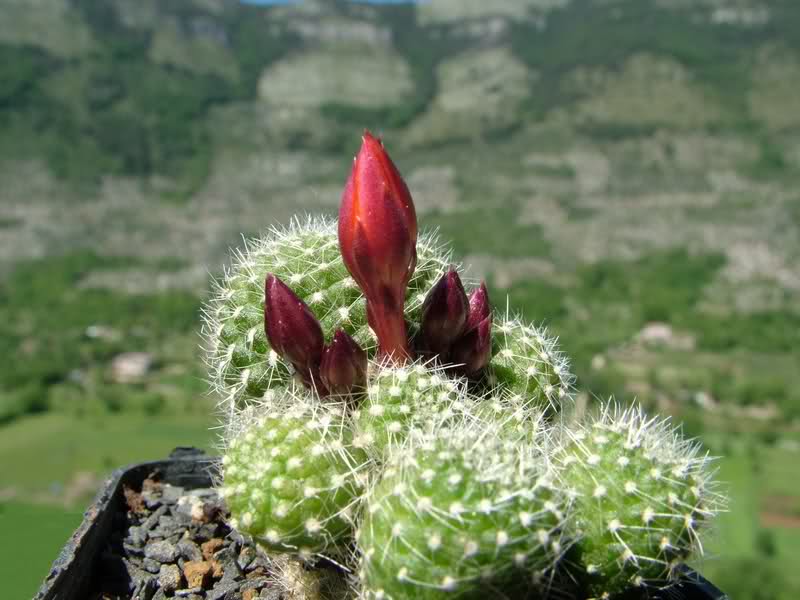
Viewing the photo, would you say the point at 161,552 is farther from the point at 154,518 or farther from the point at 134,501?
the point at 134,501

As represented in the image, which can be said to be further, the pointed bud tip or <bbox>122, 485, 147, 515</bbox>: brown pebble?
<bbox>122, 485, 147, 515</bbox>: brown pebble

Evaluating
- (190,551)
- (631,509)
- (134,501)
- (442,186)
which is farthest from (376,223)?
(442,186)

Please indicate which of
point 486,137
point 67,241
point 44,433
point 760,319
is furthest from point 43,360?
A: point 486,137

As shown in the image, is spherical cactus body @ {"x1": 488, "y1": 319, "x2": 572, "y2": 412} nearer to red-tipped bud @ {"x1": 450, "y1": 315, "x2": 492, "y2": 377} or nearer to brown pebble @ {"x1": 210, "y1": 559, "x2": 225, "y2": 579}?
red-tipped bud @ {"x1": 450, "y1": 315, "x2": 492, "y2": 377}

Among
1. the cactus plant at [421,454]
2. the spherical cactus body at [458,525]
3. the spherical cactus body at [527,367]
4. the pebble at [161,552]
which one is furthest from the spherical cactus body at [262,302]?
the spherical cactus body at [458,525]

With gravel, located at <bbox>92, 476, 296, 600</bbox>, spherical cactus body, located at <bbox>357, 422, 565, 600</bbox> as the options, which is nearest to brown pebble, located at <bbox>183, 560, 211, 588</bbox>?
gravel, located at <bbox>92, 476, 296, 600</bbox>

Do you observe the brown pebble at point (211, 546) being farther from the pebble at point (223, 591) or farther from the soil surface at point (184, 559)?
the pebble at point (223, 591)
